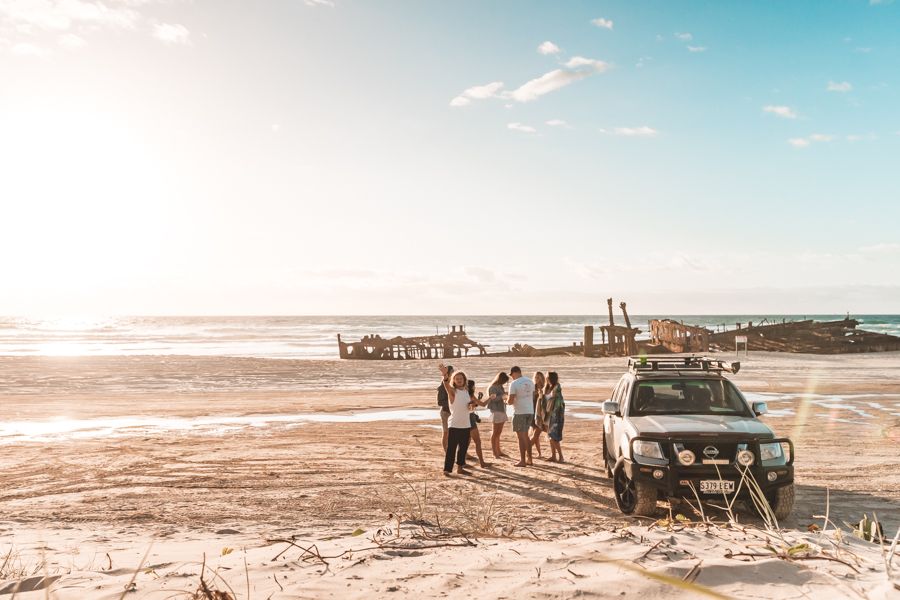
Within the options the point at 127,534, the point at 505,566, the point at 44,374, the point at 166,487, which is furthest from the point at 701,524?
the point at 44,374

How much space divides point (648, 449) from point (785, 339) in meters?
40.5

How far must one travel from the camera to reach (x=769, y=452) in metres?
7.31

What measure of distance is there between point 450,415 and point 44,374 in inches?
1003

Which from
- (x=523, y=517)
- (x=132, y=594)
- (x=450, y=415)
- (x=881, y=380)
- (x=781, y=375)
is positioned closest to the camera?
(x=132, y=594)

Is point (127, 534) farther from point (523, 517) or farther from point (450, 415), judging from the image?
point (450, 415)

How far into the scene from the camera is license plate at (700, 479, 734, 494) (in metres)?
7.18

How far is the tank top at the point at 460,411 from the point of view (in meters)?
10.5

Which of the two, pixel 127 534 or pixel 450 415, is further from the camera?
pixel 450 415

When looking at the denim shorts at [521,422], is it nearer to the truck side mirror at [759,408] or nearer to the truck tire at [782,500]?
the truck side mirror at [759,408]

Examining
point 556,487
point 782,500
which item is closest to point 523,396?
point 556,487

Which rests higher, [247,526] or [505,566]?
[505,566]

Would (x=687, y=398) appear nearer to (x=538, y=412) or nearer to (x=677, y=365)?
(x=677, y=365)

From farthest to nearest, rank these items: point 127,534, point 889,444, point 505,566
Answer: point 889,444 < point 127,534 < point 505,566

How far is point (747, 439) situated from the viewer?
7.27 metres
